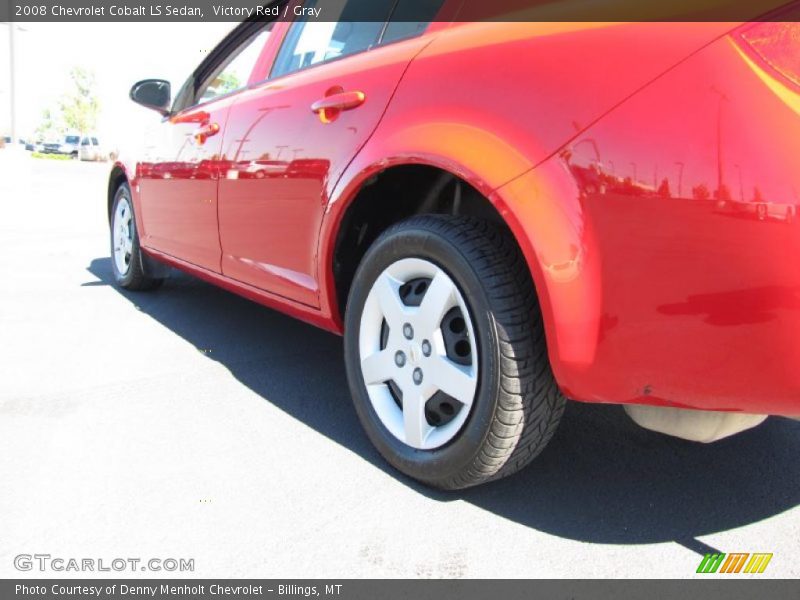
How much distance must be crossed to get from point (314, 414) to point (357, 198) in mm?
873

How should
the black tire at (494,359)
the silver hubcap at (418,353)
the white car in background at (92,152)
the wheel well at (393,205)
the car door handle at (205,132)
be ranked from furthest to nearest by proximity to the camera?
the white car in background at (92,152) < the car door handle at (205,132) < the wheel well at (393,205) < the silver hubcap at (418,353) < the black tire at (494,359)

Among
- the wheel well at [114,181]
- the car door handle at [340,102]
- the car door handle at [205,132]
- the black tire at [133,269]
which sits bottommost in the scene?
the black tire at [133,269]

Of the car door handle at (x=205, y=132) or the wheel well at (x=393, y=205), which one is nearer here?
the wheel well at (x=393, y=205)

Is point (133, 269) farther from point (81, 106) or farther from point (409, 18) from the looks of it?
point (81, 106)

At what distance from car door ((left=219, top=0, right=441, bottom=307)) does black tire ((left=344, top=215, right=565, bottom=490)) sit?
50cm

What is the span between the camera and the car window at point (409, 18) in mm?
2107

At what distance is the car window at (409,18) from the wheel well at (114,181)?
9.16 ft

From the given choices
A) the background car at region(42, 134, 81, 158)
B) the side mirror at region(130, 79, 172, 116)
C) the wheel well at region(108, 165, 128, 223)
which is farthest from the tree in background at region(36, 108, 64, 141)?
the side mirror at region(130, 79, 172, 116)

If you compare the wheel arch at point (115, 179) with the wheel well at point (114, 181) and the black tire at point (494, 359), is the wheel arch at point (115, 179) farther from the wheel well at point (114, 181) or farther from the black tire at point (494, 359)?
the black tire at point (494, 359)

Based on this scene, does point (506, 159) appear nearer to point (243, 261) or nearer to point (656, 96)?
point (656, 96)

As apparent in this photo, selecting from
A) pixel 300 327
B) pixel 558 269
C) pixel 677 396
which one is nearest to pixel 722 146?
pixel 558 269

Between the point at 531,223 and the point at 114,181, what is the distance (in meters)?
3.97

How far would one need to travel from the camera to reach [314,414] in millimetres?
2551
